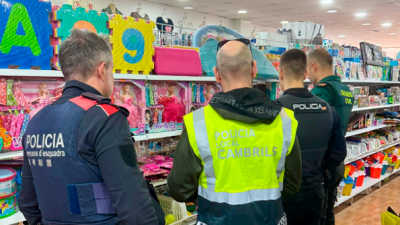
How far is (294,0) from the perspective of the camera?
32.0ft

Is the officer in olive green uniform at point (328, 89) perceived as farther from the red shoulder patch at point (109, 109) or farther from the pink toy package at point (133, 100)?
the red shoulder patch at point (109, 109)

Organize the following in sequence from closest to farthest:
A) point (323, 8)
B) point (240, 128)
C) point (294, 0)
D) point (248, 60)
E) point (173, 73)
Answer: point (240, 128), point (248, 60), point (173, 73), point (294, 0), point (323, 8)

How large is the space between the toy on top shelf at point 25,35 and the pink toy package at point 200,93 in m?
1.24

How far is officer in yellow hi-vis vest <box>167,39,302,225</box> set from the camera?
1.53 meters

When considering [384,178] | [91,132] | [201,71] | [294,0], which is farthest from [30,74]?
[294,0]

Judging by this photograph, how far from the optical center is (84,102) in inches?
49.5

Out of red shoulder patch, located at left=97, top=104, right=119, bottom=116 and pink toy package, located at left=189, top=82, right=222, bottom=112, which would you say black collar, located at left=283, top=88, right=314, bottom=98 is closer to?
pink toy package, located at left=189, top=82, right=222, bottom=112

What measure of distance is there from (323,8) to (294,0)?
5.13 feet

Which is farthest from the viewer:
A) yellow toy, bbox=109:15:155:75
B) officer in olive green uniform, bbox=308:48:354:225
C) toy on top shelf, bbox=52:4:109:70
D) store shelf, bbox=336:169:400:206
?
store shelf, bbox=336:169:400:206

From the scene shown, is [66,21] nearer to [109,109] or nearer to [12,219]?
[109,109]

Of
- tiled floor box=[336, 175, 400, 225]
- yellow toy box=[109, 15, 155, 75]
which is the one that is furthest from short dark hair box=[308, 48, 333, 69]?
tiled floor box=[336, 175, 400, 225]

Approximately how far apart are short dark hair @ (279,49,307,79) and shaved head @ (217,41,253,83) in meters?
0.95

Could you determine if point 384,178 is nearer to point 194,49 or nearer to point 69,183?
point 194,49

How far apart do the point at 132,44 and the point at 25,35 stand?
2.35 ft
